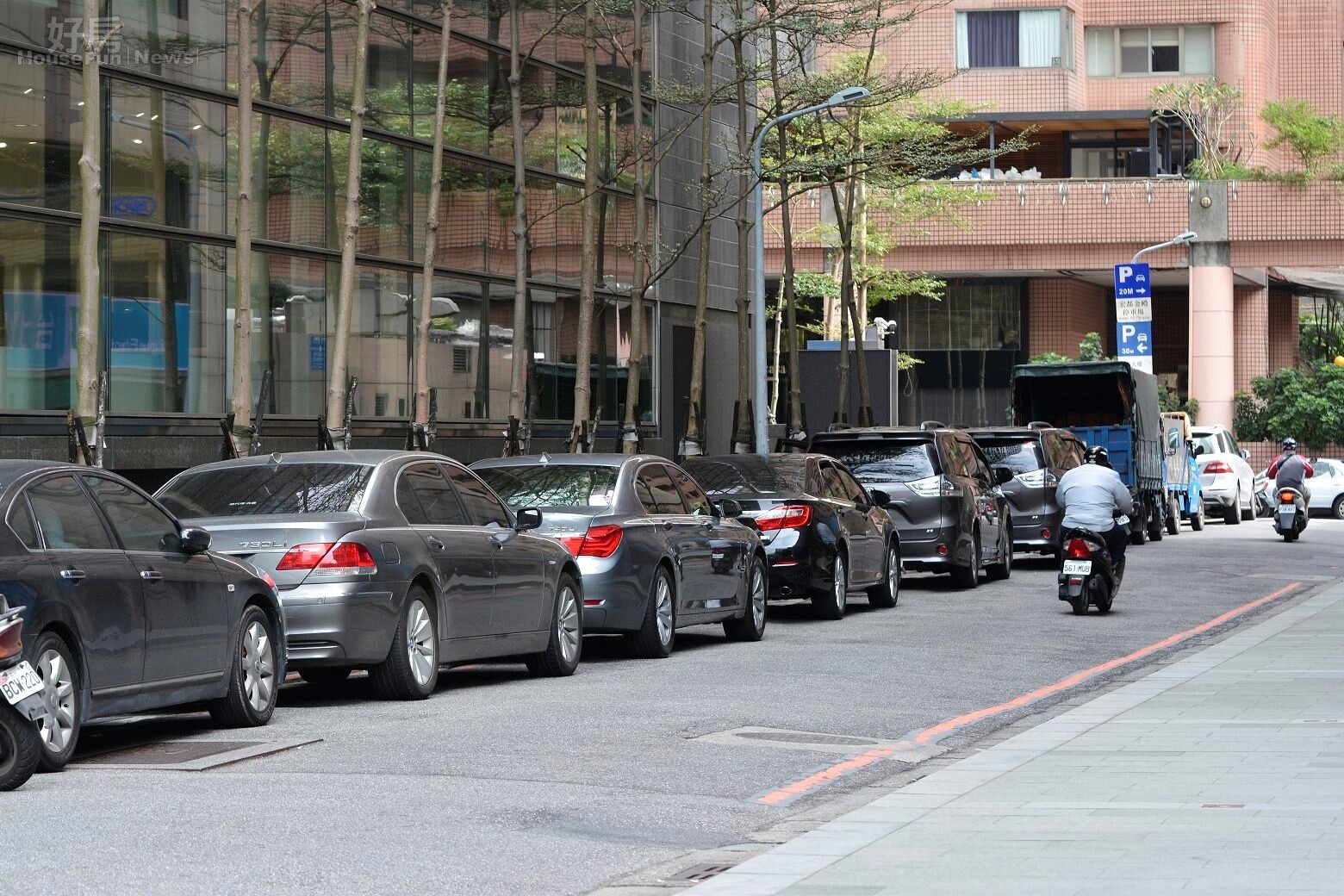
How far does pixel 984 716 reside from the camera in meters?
12.6


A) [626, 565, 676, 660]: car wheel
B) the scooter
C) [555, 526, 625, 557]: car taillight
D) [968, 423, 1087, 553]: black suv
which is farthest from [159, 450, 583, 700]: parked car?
[968, 423, 1087, 553]: black suv

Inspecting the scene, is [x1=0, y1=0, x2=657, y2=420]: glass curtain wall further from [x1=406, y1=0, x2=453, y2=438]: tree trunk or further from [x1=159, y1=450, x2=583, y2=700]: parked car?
[x1=159, y1=450, x2=583, y2=700]: parked car

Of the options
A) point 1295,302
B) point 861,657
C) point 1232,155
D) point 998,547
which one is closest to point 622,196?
point 998,547

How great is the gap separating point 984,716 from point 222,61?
14.6m

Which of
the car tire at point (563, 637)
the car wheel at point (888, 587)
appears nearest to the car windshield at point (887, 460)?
the car wheel at point (888, 587)

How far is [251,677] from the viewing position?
1159 cm

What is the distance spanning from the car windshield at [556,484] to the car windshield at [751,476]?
3.88 metres

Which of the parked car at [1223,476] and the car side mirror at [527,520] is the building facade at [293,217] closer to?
the car side mirror at [527,520]

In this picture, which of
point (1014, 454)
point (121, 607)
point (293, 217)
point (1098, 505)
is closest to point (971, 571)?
point (1098, 505)

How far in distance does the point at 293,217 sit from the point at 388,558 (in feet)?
45.1

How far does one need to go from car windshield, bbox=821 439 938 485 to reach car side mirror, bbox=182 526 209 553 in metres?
13.8

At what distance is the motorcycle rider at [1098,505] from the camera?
2139cm

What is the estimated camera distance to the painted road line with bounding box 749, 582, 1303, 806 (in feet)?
31.6

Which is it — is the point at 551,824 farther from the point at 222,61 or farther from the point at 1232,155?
the point at 1232,155
